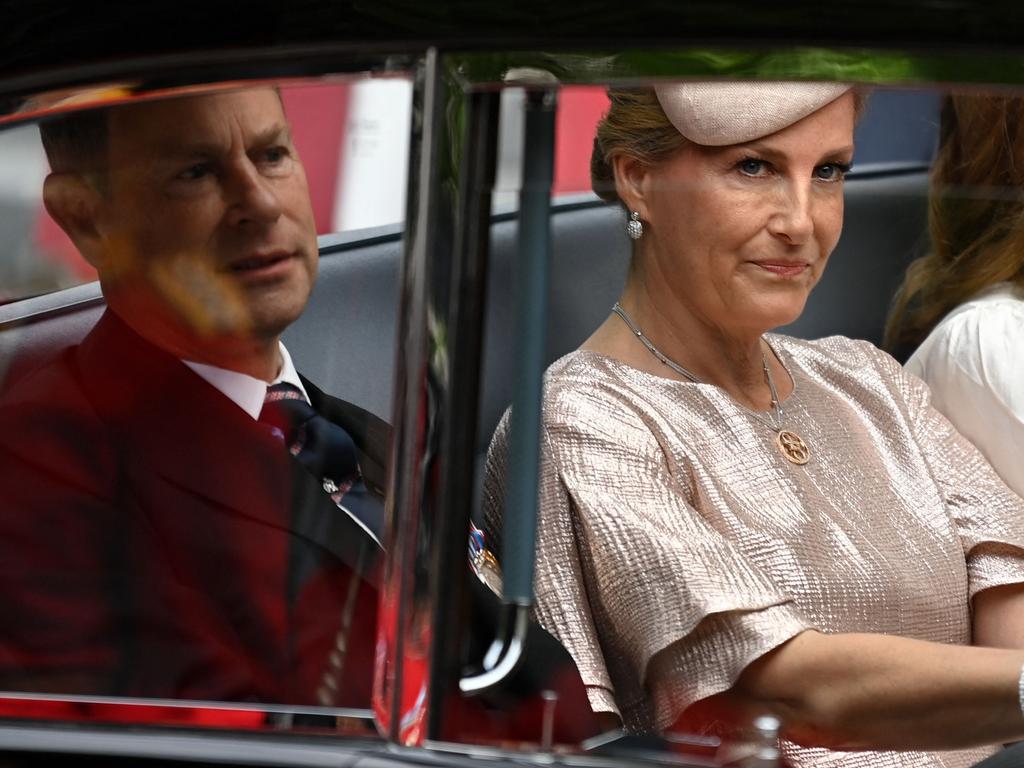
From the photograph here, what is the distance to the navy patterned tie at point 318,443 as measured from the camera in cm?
132

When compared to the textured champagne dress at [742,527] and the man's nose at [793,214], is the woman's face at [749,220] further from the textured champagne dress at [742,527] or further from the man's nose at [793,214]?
the textured champagne dress at [742,527]

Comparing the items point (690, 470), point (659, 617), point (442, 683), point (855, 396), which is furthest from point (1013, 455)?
point (442, 683)

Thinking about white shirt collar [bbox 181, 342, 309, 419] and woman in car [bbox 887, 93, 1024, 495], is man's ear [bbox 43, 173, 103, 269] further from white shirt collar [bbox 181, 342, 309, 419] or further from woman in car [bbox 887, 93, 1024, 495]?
woman in car [bbox 887, 93, 1024, 495]

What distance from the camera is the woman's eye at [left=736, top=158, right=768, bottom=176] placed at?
148cm

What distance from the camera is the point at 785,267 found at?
1616 millimetres

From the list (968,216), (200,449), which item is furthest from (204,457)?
(968,216)

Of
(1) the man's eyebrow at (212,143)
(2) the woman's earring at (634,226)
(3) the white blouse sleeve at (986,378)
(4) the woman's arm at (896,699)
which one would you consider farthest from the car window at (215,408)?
(3) the white blouse sleeve at (986,378)

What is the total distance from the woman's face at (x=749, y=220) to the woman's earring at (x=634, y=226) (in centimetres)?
1

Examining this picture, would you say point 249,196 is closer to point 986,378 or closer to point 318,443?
point 318,443

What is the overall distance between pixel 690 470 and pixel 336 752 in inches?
25.5

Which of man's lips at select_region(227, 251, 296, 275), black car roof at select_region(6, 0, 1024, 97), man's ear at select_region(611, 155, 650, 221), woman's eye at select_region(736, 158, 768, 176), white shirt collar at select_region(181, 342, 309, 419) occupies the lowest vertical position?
white shirt collar at select_region(181, 342, 309, 419)

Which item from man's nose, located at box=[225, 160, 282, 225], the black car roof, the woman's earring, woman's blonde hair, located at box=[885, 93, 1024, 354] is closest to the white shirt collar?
man's nose, located at box=[225, 160, 282, 225]

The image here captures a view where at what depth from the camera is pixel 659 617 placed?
164 cm

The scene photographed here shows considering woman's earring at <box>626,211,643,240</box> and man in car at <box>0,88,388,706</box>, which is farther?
woman's earring at <box>626,211,643,240</box>
